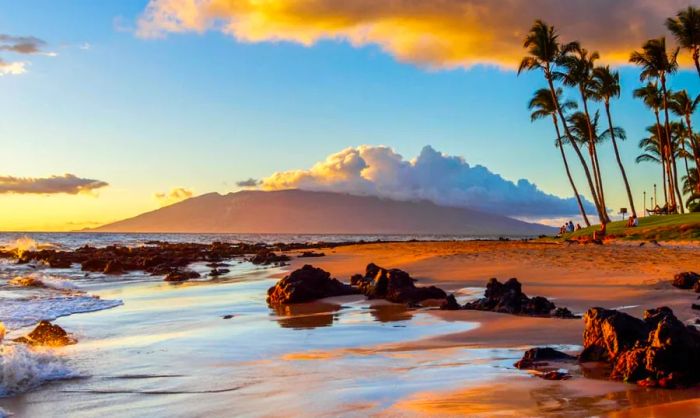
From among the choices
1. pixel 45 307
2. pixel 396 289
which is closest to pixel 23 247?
pixel 45 307

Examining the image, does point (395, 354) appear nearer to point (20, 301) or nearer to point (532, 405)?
point (532, 405)

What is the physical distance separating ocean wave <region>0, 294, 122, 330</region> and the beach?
2.04 feet

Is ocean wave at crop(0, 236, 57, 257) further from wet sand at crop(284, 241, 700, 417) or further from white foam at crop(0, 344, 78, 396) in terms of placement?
white foam at crop(0, 344, 78, 396)

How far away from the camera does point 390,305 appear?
14.0 meters

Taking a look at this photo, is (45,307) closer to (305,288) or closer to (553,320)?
(305,288)

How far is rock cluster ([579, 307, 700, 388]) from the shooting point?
20.2 feet

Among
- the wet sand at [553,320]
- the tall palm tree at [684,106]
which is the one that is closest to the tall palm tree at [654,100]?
the tall palm tree at [684,106]

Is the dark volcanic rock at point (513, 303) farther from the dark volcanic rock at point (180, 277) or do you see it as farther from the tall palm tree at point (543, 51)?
the tall palm tree at point (543, 51)

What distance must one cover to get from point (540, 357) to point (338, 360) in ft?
8.34

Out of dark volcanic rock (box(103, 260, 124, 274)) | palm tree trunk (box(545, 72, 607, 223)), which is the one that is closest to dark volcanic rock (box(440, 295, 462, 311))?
dark volcanic rock (box(103, 260, 124, 274))

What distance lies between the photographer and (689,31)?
153 ft

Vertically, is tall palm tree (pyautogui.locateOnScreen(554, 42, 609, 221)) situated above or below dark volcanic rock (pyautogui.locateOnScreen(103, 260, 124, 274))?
above

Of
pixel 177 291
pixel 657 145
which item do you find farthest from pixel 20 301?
pixel 657 145

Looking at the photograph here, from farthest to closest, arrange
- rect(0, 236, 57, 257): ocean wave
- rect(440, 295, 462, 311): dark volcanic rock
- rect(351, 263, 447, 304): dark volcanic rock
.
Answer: rect(0, 236, 57, 257): ocean wave < rect(351, 263, 447, 304): dark volcanic rock < rect(440, 295, 462, 311): dark volcanic rock
